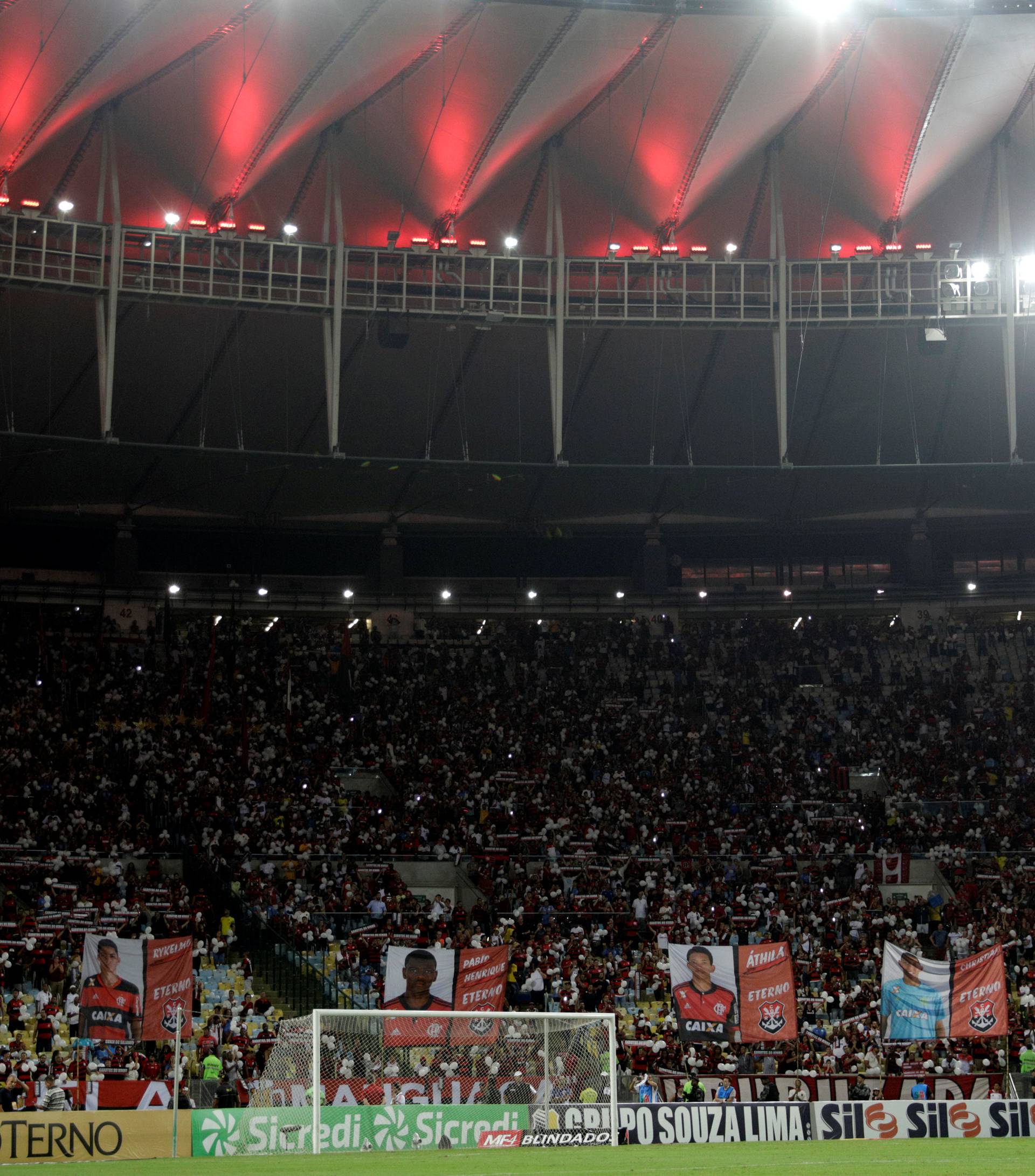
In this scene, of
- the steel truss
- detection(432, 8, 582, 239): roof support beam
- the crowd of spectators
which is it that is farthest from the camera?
the steel truss

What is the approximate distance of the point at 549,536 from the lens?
59656 mm

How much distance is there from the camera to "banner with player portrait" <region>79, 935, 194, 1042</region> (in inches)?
1067

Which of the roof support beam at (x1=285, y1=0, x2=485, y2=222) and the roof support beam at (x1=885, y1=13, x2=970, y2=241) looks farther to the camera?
the roof support beam at (x1=885, y1=13, x2=970, y2=241)

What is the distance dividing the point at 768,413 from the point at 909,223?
8254 mm

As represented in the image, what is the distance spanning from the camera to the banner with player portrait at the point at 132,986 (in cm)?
2711

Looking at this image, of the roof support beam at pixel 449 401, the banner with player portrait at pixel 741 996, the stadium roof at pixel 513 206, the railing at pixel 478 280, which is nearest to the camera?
the banner with player portrait at pixel 741 996

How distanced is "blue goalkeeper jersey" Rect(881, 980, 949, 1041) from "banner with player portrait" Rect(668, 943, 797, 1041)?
5.87 ft

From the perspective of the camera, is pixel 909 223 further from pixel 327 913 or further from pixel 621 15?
pixel 327 913

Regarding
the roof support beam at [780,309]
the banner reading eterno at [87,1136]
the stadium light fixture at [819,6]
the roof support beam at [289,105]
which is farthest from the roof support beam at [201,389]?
the banner reading eterno at [87,1136]

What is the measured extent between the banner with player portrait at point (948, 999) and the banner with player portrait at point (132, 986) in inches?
517

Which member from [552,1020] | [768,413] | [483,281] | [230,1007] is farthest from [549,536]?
[552,1020]

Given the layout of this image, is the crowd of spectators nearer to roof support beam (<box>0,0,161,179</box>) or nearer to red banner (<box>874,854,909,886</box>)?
red banner (<box>874,854,909,886</box>)

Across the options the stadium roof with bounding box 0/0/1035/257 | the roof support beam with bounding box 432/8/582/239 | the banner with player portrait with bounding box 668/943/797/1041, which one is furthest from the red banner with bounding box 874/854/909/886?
the roof support beam with bounding box 432/8/582/239

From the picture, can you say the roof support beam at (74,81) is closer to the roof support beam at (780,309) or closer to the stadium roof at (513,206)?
the stadium roof at (513,206)
